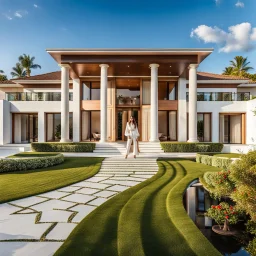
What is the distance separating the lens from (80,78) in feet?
68.6

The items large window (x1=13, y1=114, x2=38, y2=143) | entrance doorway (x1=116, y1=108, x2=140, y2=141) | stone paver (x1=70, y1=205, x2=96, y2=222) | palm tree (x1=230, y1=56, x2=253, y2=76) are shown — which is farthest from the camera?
palm tree (x1=230, y1=56, x2=253, y2=76)

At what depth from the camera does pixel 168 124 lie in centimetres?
2138

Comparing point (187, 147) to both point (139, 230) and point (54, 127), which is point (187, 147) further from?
point (54, 127)

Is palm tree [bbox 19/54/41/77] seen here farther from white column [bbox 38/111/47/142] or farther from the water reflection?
the water reflection

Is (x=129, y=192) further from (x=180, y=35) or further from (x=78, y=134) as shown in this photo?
(x=180, y=35)

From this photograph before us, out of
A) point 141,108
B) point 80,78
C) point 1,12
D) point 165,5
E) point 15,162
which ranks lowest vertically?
point 15,162

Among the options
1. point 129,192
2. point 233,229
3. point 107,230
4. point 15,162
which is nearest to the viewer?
point 107,230

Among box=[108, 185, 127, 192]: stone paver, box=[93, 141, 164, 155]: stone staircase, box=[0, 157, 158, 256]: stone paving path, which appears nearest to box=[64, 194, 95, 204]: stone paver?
box=[0, 157, 158, 256]: stone paving path

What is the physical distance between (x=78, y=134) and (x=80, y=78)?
→ 18.2 feet

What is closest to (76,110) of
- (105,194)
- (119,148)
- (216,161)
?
(119,148)

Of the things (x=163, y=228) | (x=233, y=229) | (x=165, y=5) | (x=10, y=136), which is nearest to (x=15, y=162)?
(x=163, y=228)

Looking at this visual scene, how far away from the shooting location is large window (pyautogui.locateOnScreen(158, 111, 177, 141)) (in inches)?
837

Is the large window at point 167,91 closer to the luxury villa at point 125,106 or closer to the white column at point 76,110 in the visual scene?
the luxury villa at point 125,106

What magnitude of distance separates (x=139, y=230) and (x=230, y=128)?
21.1 metres
